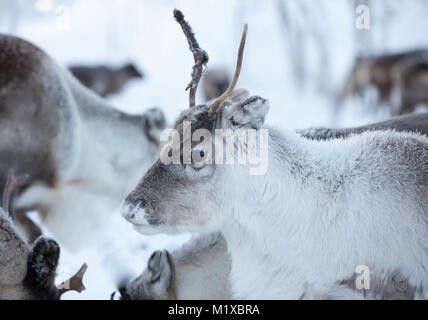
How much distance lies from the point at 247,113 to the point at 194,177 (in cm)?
40

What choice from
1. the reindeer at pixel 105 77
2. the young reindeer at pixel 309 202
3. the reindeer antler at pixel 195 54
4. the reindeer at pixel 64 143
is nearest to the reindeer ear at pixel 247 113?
the young reindeer at pixel 309 202

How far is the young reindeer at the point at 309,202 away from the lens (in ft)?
7.61

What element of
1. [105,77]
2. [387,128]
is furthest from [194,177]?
[105,77]

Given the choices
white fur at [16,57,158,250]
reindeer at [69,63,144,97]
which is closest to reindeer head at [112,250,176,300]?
white fur at [16,57,158,250]

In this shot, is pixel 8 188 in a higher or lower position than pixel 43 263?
higher

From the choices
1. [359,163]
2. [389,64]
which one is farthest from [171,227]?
[389,64]

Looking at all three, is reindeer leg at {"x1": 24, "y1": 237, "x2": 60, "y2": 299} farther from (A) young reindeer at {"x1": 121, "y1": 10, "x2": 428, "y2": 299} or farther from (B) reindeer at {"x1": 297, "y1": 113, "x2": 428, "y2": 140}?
(B) reindeer at {"x1": 297, "y1": 113, "x2": 428, "y2": 140}

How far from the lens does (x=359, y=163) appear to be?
2.45 metres

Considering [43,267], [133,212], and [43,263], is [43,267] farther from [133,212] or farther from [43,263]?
[133,212]

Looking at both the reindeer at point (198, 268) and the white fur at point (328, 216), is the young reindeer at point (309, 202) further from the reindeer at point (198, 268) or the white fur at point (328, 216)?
the reindeer at point (198, 268)

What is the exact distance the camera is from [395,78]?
10.5 meters

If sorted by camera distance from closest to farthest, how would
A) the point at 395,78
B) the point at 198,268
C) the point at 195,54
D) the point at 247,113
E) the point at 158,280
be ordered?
the point at 247,113
the point at 195,54
the point at 158,280
the point at 198,268
the point at 395,78

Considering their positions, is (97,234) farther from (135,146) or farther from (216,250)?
(216,250)

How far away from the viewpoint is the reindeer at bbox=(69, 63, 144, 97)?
1156cm
